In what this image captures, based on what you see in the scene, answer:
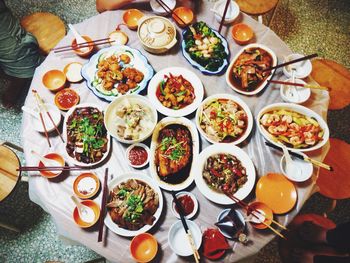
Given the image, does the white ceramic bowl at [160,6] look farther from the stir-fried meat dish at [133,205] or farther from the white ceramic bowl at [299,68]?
the stir-fried meat dish at [133,205]

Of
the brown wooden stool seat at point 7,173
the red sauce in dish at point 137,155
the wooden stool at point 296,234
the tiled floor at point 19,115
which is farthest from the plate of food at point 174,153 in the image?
the tiled floor at point 19,115

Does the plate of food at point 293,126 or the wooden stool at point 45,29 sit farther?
the wooden stool at point 45,29

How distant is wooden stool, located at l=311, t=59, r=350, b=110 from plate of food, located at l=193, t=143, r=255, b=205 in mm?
1782

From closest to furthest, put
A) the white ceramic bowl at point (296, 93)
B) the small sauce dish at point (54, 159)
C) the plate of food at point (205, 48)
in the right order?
the small sauce dish at point (54, 159) → the white ceramic bowl at point (296, 93) → the plate of food at point (205, 48)

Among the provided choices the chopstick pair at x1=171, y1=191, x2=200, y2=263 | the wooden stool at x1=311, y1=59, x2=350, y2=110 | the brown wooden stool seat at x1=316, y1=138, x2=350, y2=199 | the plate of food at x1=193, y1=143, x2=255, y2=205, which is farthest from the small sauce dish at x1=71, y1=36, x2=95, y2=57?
the brown wooden stool seat at x1=316, y1=138, x2=350, y2=199

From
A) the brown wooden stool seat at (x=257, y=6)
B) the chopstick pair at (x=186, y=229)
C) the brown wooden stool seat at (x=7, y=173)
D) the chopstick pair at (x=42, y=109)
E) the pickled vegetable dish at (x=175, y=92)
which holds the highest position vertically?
the brown wooden stool seat at (x=257, y=6)

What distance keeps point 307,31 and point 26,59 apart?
4730 mm

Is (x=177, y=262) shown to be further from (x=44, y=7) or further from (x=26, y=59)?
(x=44, y=7)

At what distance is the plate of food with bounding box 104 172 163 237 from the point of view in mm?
2896

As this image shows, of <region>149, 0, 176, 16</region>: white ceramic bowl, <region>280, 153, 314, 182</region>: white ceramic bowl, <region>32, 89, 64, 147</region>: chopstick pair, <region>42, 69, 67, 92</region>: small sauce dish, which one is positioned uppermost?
<region>149, 0, 176, 16</region>: white ceramic bowl

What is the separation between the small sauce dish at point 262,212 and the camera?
2.94 meters

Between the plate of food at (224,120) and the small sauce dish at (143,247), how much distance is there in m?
1.08

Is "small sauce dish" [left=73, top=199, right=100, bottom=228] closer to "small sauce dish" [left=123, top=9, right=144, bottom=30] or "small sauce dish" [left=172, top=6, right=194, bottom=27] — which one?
"small sauce dish" [left=123, top=9, right=144, bottom=30]

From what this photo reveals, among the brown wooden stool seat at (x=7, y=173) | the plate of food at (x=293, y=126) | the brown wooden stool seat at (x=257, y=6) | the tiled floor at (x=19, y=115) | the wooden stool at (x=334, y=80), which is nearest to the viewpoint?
the plate of food at (x=293, y=126)
